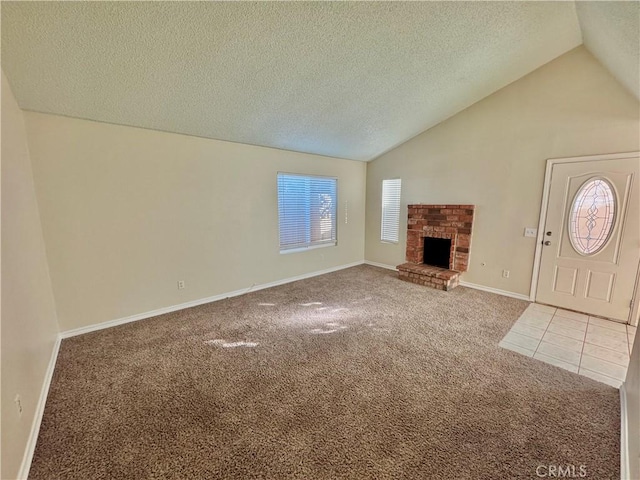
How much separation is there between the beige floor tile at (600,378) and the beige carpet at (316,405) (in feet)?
0.34

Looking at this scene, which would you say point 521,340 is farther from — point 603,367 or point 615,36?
point 615,36

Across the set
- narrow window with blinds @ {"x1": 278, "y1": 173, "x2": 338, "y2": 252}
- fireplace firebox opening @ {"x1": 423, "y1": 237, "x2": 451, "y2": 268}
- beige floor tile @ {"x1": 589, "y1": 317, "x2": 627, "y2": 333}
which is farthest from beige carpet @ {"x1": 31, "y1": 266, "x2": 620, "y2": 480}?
narrow window with blinds @ {"x1": 278, "y1": 173, "x2": 338, "y2": 252}

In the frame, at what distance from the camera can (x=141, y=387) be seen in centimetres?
210

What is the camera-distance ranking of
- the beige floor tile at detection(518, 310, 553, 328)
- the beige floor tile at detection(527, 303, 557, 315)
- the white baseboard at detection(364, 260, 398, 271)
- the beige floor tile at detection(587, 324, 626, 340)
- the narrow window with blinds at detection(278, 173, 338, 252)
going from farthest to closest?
the white baseboard at detection(364, 260, 398, 271) → the narrow window with blinds at detection(278, 173, 338, 252) → the beige floor tile at detection(527, 303, 557, 315) → the beige floor tile at detection(518, 310, 553, 328) → the beige floor tile at detection(587, 324, 626, 340)

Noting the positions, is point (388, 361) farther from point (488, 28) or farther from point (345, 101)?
point (488, 28)

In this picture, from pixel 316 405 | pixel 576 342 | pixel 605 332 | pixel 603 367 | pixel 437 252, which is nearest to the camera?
pixel 316 405

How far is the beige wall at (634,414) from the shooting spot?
52.1 inches

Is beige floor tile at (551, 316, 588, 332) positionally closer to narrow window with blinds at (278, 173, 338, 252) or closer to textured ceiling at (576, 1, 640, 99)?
textured ceiling at (576, 1, 640, 99)

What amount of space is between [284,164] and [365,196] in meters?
2.20

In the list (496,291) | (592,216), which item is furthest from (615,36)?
(496,291)

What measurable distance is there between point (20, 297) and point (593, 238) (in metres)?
5.63

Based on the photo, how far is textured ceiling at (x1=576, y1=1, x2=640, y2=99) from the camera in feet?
6.00

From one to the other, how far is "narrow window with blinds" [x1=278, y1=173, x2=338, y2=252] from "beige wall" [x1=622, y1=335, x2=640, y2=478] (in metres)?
4.04

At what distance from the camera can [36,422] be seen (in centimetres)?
171
